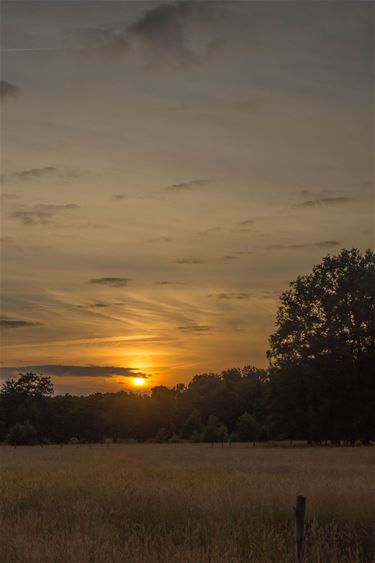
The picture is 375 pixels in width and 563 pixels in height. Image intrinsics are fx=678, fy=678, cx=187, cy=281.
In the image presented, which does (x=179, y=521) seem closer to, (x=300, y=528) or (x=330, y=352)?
(x=300, y=528)

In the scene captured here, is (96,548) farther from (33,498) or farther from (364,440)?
(364,440)

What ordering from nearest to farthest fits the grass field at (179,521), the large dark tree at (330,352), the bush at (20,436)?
the grass field at (179,521)
the large dark tree at (330,352)
the bush at (20,436)

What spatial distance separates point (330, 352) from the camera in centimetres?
5272

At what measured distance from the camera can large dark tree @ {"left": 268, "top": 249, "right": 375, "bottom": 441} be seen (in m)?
Result: 52.3

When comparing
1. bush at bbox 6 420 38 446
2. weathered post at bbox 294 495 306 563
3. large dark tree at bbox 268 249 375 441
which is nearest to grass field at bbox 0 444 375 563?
weathered post at bbox 294 495 306 563

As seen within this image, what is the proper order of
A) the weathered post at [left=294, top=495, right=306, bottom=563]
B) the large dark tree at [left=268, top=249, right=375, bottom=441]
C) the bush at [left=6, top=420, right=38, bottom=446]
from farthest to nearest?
the bush at [left=6, top=420, right=38, bottom=446] → the large dark tree at [left=268, top=249, right=375, bottom=441] → the weathered post at [left=294, top=495, right=306, bottom=563]

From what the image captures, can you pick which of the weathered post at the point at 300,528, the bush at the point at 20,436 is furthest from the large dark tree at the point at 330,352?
the weathered post at the point at 300,528

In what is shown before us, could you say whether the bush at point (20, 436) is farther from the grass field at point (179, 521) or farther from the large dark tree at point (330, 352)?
the grass field at point (179, 521)

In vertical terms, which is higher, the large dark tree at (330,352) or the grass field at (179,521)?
the large dark tree at (330,352)

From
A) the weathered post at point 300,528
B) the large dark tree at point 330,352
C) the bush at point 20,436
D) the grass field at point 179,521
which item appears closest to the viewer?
the weathered post at point 300,528

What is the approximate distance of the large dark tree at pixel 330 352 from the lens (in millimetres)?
52281

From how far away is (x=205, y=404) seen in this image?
373 ft

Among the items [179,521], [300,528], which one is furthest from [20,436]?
[300,528]

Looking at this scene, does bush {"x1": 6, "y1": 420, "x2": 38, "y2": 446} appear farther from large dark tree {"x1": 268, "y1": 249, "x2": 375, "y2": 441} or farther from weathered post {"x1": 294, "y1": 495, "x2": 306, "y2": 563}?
weathered post {"x1": 294, "y1": 495, "x2": 306, "y2": 563}
